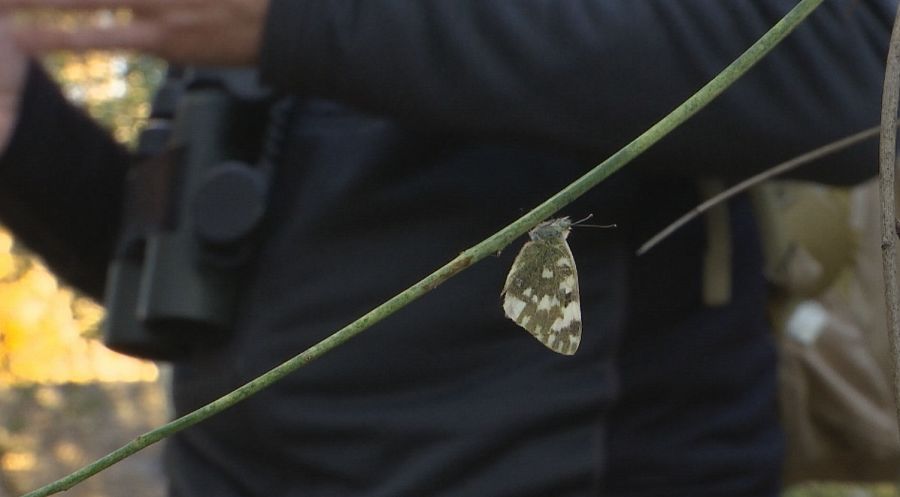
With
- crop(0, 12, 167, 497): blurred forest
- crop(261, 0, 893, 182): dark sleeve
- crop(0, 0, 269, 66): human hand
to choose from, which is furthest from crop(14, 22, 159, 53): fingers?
crop(0, 12, 167, 497): blurred forest

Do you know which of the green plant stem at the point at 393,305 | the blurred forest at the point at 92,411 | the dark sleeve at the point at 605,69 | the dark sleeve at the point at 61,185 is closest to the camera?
the green plant stem at the point at 393,305

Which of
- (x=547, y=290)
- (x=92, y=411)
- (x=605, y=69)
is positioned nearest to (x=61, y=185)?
(x=605, y=69)

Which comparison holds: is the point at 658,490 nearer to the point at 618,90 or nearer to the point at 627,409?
the point at 627,409

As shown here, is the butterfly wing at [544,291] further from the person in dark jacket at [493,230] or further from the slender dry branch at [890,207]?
the person in dark jacket at [493,230]

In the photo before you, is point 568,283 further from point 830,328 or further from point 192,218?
point 830,328

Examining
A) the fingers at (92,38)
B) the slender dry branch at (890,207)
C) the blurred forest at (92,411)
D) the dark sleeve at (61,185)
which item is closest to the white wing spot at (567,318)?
the slender dry branch at (890,207)

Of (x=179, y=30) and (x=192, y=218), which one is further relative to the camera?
(x=192, y=218)

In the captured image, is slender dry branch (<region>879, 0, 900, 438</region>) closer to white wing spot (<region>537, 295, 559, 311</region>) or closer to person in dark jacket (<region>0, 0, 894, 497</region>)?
white wing spot (<region>537, 295, 559, 311</region>)
